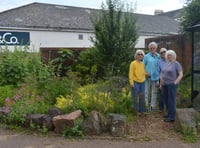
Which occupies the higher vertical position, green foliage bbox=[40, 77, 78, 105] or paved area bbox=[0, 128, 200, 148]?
green foliage bbox=[40, 77, 78, 105]

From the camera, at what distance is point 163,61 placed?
7.69 metres

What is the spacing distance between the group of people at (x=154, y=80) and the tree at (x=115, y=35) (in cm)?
353

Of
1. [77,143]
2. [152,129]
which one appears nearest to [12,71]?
[77,143]

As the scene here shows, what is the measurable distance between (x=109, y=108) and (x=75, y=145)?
1.60m

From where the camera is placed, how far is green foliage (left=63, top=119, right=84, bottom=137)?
6.06 metres

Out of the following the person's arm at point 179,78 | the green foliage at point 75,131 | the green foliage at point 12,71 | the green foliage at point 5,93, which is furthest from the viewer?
the green foliage at point 12,71

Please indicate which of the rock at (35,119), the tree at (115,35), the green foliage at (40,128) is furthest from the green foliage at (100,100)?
the tree at (115,35)

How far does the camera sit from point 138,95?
7.26 m

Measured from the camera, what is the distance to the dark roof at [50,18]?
26641 mm

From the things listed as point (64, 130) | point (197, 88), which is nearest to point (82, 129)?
point (64, 130)

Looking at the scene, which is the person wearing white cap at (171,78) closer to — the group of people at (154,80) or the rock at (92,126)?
the group of people at (154,80)

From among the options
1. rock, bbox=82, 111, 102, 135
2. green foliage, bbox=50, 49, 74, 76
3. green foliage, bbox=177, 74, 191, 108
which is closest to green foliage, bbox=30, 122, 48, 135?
rock, bbox=82, 111, 102, 135

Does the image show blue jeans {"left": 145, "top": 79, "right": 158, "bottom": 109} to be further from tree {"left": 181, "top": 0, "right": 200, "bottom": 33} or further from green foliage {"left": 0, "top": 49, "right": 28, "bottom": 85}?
tree {"left": 181, "top": 0, "right": 200, "bottom": 33}

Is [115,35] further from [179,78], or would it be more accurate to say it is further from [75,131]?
[75,131]
